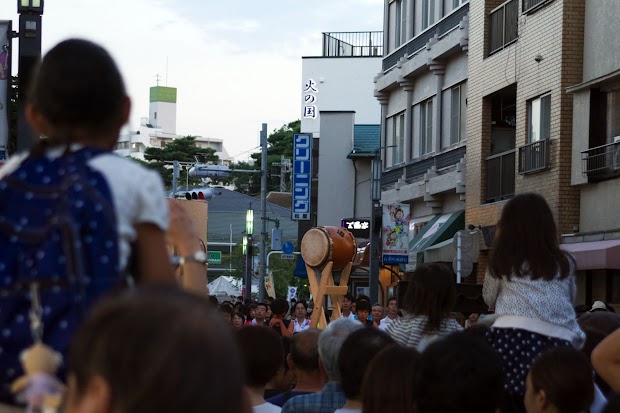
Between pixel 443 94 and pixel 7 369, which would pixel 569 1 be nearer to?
pixel 443 94

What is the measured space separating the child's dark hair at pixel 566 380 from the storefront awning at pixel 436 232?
87.9 ft

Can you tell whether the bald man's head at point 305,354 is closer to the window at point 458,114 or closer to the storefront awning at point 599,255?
the storefront awning at point 599,255

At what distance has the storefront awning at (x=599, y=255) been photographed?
22031mm

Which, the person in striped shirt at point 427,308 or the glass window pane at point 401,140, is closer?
the person in striped shirt at point 427,308

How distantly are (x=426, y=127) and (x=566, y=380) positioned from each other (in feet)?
102

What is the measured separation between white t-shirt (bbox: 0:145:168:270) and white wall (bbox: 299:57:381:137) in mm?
64966

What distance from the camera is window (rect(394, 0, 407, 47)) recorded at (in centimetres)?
3909

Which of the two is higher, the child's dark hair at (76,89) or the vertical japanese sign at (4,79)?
the vertical japanese sign at (4,79)

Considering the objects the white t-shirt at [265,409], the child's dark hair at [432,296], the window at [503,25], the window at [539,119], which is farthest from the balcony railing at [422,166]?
the white t-shirt at [265,409]

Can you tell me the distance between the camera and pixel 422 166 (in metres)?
36.5

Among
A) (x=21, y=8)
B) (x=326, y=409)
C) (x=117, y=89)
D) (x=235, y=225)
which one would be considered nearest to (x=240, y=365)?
(x=117, y=89)

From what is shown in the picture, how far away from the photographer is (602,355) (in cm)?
562

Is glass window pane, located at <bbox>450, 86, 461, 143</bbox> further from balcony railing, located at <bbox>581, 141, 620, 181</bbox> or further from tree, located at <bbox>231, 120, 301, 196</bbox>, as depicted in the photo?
tree, located at <bbox>231, 120, 301, 196</bbox>

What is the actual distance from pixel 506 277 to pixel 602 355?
3.87 feet
